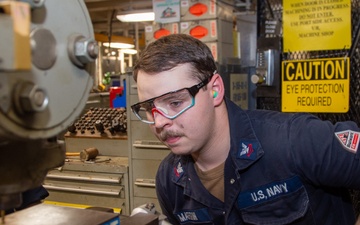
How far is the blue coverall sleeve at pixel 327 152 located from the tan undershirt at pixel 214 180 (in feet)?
0.81

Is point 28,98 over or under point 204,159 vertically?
over

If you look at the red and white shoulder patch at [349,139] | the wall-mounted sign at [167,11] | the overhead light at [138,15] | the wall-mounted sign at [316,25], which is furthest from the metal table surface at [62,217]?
the overhead light at [138,15]

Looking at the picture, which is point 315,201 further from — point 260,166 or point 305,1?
point 305,1

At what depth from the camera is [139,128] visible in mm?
2389

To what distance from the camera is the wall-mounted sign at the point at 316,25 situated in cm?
192

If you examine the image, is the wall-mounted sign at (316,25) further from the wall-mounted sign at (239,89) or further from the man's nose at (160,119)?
the man's nose at (160,119)

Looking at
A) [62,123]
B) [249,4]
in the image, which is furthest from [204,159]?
[249,4]

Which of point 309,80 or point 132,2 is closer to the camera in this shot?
point 309,80

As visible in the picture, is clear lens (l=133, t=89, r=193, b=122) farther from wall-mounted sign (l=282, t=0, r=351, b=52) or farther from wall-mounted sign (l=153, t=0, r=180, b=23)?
wall-mounted sign (l=153, t=0, r=180, b=23)

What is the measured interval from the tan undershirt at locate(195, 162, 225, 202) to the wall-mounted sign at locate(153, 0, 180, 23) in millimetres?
1451

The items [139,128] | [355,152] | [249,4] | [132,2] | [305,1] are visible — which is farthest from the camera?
[132,2]

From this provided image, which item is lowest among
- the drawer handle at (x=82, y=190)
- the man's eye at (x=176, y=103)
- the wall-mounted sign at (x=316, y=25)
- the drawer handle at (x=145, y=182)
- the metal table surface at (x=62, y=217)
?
the drawer handle at (x=82, y=190)

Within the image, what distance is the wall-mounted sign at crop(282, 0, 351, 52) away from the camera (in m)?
1.92

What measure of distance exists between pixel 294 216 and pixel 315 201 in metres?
0.08
